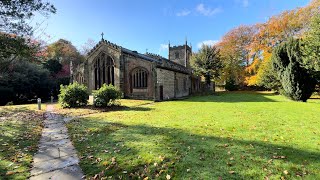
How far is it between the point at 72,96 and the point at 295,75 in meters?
20.7

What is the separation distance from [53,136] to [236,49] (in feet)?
144

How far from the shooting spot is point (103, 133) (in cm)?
815

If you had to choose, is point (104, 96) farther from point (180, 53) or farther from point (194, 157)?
point (180, 53)

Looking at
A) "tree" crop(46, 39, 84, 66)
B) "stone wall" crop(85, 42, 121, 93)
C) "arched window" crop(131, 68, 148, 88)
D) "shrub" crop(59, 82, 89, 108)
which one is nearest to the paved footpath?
"shrub" crop(59, 82, 89, 108)

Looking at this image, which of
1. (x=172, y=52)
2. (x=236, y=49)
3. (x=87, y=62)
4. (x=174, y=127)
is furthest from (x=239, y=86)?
(x=174, y=127)

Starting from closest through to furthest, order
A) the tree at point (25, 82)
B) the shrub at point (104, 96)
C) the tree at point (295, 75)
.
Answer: the shrub at point (104, 96), the tree at point (295, 75), the tree at point (25, 82)

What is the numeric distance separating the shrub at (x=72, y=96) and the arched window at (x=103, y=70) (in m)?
10.8

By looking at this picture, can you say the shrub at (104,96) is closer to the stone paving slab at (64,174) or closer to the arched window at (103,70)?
the arched window at (103,70)

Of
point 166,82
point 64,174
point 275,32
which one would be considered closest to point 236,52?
point 275,32

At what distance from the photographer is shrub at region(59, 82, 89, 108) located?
686 inches

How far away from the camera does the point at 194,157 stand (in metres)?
5.16

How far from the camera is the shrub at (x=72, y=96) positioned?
57.2ft

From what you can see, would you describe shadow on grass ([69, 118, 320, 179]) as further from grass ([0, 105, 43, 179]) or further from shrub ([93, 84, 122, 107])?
shrub ([93, 84, 122, 107])

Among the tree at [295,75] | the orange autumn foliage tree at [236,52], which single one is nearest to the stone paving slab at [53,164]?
the tree at [295,75]
